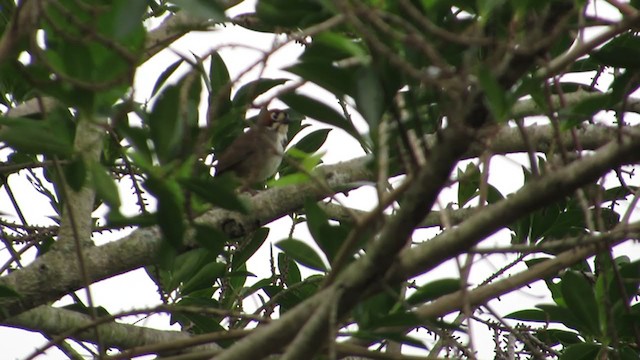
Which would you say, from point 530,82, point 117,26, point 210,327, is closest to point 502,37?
point 530,82

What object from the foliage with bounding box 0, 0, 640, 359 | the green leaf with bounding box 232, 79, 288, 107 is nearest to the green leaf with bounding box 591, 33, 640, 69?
the foliage with bounding box 0, 0, 640, 359

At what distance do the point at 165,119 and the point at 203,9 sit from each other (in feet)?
0.95

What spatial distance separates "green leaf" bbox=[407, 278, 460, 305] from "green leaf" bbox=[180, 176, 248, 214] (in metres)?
0.44

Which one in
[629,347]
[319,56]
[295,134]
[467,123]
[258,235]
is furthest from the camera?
[295,134]

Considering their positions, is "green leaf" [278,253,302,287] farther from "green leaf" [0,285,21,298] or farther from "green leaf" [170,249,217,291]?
"green leaf" [0,285,21,298]

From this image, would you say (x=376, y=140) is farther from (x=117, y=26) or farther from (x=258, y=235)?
(x=258, y=235)

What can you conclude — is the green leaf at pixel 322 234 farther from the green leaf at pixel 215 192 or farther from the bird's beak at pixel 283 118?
the bird's beak at pixel 283 118

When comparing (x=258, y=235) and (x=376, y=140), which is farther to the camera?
(x=258, y=235)

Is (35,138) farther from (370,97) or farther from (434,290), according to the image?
(434,290)

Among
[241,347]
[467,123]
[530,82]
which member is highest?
[530,82]

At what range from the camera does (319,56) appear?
7.06 ft

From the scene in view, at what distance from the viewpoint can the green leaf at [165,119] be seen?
80.0 inches

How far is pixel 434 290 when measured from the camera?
2.27m

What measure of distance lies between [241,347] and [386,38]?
0.66m
